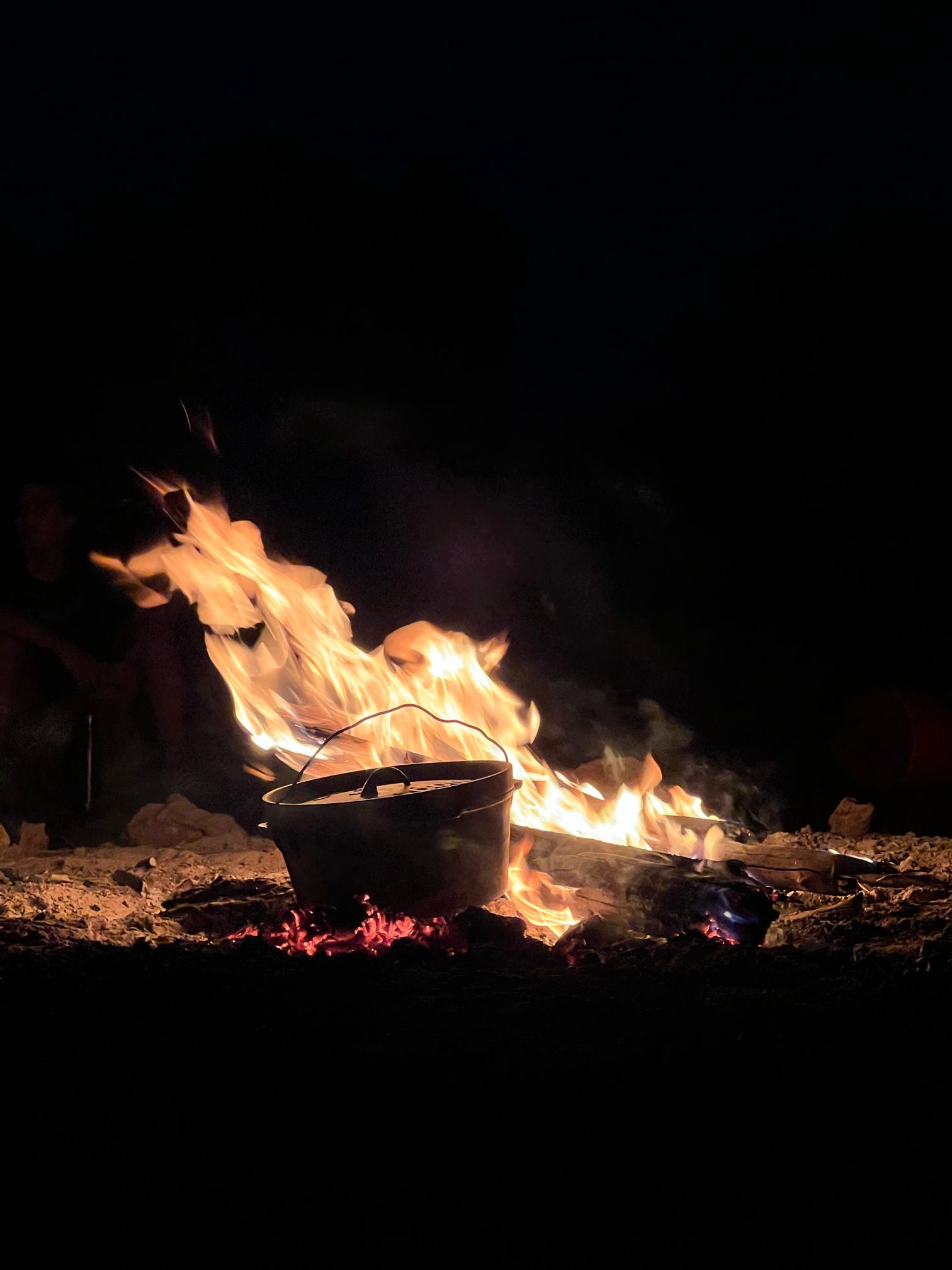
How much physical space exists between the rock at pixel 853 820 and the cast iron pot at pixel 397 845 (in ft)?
9.37

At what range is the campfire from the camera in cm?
335

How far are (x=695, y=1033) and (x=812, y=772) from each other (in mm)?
4807

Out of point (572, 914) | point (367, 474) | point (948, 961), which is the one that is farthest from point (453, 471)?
point (948, 961)

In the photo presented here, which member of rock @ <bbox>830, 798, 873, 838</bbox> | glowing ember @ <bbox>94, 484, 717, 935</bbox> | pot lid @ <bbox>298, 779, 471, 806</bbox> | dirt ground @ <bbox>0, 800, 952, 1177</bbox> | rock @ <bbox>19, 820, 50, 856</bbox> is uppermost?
glowing ember @ <bbox>94, 484, 717, 935</bbox>

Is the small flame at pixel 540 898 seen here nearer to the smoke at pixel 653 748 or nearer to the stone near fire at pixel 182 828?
the smoke at pixel 653 748

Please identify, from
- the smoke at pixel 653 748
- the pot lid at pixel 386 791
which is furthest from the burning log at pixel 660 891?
the smoke at pixel 653 748

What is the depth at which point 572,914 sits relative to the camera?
3.80 meters

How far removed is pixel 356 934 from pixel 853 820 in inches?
137

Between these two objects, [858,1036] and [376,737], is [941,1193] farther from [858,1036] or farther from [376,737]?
[376,737]

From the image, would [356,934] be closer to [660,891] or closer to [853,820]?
[660,891]

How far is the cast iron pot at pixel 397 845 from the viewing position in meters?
3.33

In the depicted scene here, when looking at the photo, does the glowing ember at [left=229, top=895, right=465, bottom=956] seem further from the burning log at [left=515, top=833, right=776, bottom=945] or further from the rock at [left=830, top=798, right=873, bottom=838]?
the rock at [left=830, top=798, right=873, bottom=838]

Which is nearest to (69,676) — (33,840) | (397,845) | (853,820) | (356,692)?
(33,840)

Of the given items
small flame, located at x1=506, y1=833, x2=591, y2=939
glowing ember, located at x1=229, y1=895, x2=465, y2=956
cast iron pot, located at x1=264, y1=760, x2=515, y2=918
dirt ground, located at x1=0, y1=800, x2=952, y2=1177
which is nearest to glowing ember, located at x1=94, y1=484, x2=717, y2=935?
small flame, located at x1=506, y1=833, x2=591, y2=939
